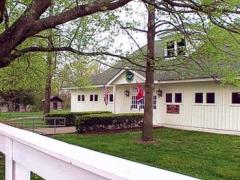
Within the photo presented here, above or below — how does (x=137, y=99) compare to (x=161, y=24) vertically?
below

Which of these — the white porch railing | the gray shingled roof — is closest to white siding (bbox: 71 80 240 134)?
the gray shingled roof

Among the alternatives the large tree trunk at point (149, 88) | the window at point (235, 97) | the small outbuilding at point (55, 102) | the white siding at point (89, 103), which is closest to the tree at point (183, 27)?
the large tree trunk at point (149, 88)

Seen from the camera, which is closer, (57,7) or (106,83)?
(57,7)

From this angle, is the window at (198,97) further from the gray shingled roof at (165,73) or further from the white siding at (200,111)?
the gray shingled roof at (165,73)

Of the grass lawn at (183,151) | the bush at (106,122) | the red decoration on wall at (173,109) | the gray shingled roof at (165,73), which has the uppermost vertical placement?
the gray shingled roof at (165,73)

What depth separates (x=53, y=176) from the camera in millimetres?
2562

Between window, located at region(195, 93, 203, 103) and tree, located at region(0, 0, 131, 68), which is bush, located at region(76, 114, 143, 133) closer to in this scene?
window, located at region(195, 93, 203, 103)

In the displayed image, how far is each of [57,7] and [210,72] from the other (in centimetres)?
646

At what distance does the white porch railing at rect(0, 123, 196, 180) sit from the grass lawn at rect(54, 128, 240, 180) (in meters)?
7.66

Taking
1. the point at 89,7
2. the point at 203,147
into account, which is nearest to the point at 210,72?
the point at 203,147

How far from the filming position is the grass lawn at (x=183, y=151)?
38.6 feet

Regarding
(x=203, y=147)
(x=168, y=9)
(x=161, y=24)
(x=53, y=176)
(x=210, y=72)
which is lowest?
(x=203, y=147)

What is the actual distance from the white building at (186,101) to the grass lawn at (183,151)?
1158 millimetres

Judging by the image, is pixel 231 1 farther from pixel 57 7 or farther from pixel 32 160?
pixel 32 160
